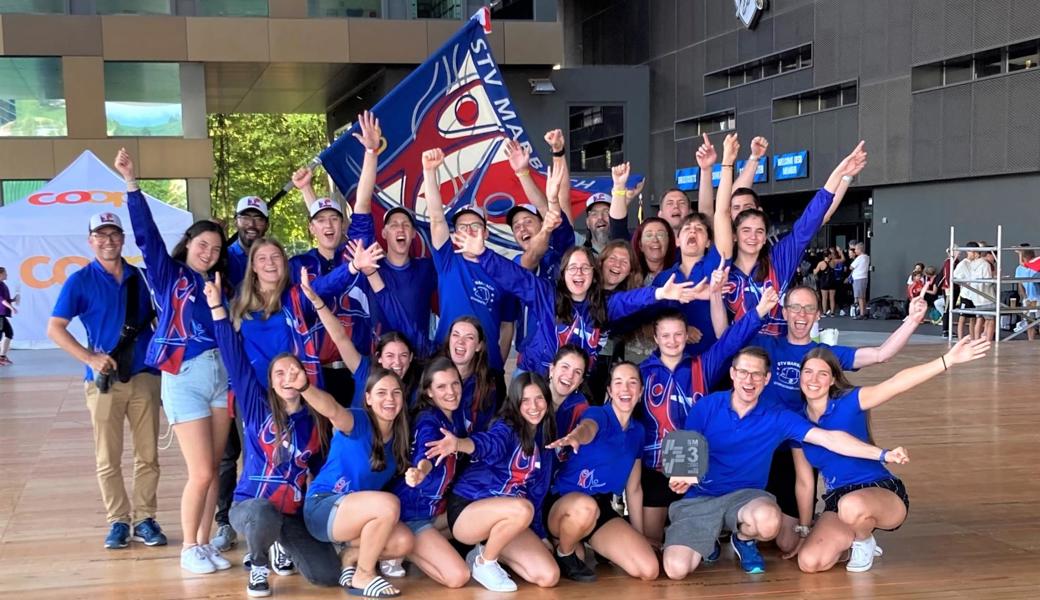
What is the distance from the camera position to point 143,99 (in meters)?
19.1

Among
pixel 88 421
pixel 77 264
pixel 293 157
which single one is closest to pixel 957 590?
pixel 88 421

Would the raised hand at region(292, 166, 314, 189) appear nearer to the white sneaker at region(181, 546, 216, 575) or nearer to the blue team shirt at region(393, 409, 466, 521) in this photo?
the blue team shirt at region(393, 409, 466, 521)

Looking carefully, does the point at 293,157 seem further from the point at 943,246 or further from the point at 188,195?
the point at 943,246

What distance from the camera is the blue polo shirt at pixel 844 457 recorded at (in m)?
4.85

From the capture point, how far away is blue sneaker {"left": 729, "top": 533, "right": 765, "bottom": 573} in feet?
15.6

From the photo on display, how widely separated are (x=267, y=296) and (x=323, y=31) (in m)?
15.4

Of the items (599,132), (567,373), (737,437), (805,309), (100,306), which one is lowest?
→ (737,437)

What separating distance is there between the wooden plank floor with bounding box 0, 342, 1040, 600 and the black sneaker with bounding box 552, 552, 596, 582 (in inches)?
2.6

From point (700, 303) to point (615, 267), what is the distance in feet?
1.69

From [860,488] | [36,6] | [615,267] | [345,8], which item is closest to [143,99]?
[36,6]

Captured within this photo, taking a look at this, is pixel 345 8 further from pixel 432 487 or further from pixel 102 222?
pixel 432 487

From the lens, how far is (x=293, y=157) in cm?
3916

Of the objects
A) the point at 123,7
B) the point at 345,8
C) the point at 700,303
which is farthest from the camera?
the point at 345,8

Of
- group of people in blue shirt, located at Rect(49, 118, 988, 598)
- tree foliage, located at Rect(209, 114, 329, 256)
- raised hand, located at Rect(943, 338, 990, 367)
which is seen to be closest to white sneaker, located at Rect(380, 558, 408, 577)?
group of people in blue shirt, located at Rect(49, 118, 988, 598)
